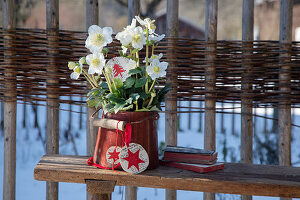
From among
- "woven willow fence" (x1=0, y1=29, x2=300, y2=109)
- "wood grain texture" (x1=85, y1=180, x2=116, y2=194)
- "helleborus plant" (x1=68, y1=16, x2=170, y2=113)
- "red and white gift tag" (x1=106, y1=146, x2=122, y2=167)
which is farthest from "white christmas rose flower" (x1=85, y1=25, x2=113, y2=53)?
"woven willow fence" (x1=0, y1=29, x2=300, y2=109)

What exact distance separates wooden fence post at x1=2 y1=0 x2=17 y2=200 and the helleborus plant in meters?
0.78

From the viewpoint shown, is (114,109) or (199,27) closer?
(114,109)

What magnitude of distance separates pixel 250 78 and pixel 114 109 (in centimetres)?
93

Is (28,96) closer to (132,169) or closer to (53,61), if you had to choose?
(53,61)

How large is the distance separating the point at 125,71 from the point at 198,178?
1.55 ft

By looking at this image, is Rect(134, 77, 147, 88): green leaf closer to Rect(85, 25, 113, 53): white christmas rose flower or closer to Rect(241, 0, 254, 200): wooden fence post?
Rect(85, 25, 113, 53): white christmas rose flower

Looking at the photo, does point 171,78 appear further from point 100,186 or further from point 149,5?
point 149,5

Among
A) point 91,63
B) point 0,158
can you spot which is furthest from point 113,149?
point 0,158

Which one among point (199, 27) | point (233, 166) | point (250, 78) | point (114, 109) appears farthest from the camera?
point (199, 27)

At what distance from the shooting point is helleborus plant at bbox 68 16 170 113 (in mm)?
1150

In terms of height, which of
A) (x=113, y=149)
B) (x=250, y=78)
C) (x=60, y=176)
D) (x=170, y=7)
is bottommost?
(x=60, y=176)

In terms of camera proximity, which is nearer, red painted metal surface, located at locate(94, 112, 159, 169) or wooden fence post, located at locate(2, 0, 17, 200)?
red painted metal surface, located at locate(94, 112, 159, 169)

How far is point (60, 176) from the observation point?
1.21m

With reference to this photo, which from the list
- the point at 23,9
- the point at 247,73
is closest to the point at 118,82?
the point at 247,73
